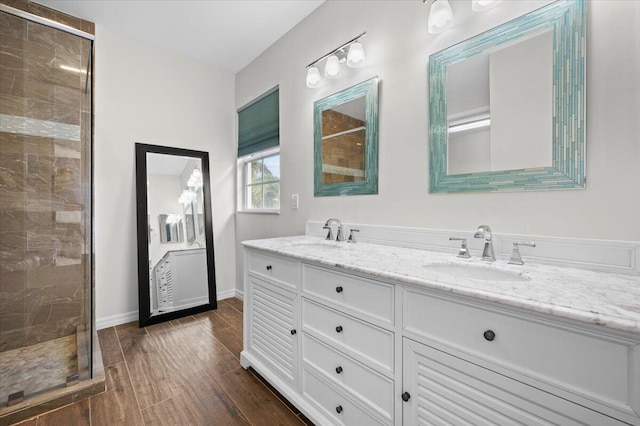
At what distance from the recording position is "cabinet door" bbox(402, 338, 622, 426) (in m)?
0.70

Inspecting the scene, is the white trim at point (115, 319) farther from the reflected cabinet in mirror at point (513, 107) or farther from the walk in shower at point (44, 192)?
the reflected cabinet in mirror at point (513, 107)

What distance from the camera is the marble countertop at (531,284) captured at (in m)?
0.65

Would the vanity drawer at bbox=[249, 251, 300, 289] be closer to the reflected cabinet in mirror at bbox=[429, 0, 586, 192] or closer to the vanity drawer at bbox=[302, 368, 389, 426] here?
the vanity drawer at bbox=[302, 368, 389, 426]

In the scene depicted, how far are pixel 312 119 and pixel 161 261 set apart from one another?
6.45 ft

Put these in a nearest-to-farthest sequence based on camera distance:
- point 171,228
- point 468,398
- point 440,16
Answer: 1. point 468,398
2. point 440,16
3. point 171,228

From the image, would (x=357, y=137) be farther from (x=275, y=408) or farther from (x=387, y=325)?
(x=275, y=408)

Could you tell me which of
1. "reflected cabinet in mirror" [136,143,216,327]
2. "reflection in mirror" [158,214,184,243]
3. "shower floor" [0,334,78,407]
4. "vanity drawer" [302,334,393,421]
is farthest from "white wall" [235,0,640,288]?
"shower floor" [0,334,78,407]

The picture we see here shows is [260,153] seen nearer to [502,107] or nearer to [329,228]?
[329,228]

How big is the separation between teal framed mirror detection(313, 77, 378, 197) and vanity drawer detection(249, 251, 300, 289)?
708 millimetres

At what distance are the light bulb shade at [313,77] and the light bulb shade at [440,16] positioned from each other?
0.90m

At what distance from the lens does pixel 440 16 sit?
139cm

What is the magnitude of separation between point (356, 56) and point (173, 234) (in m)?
2.31

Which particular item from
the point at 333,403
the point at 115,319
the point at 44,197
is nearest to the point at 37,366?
the point at 115,319

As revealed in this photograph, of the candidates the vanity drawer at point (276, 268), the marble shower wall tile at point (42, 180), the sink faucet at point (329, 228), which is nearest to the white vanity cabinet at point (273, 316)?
the vanity drawer at point (276, 268)
